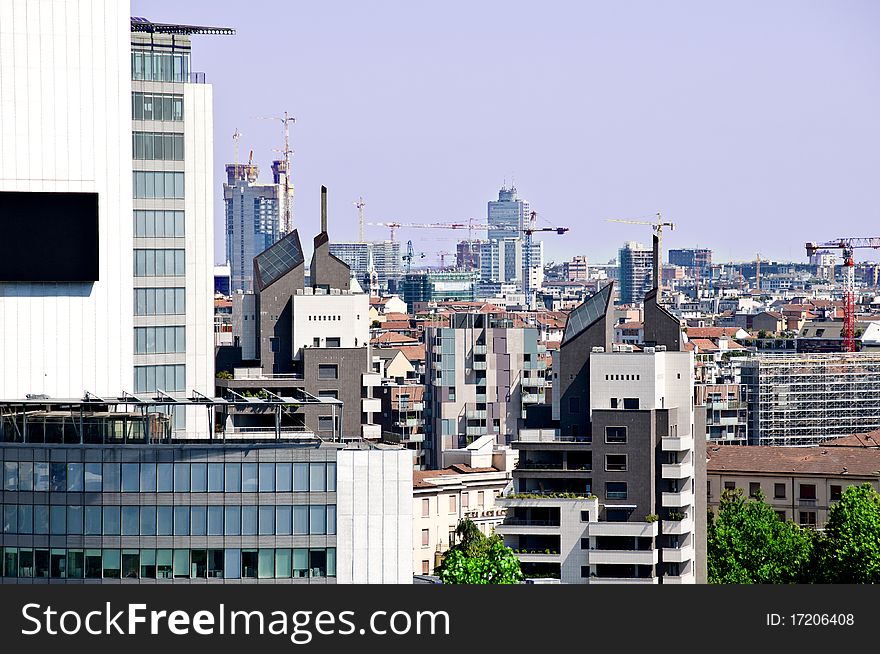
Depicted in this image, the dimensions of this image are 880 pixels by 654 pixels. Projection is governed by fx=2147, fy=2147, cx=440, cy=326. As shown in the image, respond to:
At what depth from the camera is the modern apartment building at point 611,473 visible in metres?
82.0

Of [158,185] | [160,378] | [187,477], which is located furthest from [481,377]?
[187,477]

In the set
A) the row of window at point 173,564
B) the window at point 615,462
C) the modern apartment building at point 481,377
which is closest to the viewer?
the row of window at point 173,564

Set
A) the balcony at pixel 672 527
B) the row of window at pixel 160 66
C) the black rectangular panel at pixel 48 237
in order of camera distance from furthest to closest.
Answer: the balcony at pixel 672 527 < the row of window at pixel 160 66 < the black rectangular panel at pixel 48 237

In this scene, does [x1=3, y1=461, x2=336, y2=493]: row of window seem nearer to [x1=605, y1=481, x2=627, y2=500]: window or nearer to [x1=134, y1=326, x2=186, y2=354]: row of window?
[x1=134, y1=326, x2=186, y2=354]: row of window

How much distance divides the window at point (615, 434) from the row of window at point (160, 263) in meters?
25.0

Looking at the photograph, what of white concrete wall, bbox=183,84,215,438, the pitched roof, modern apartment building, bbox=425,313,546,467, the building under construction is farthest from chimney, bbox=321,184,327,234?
white concrete wall, bbox=183,84,215,438

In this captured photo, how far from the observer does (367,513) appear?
50.6 meters

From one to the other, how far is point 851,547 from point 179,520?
43723 millimetres

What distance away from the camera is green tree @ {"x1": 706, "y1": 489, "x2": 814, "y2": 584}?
296 ft

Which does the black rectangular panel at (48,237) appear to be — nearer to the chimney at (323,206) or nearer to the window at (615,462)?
the window at (615,462)

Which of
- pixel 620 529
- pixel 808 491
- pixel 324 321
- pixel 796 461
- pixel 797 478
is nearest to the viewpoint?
pixel 620 529

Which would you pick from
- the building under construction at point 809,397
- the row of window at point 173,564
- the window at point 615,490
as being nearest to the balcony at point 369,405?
the window at point 615,490

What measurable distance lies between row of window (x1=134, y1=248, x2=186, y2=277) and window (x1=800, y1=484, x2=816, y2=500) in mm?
54953

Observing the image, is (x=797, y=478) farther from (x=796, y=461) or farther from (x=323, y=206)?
(x=323, y=206)
